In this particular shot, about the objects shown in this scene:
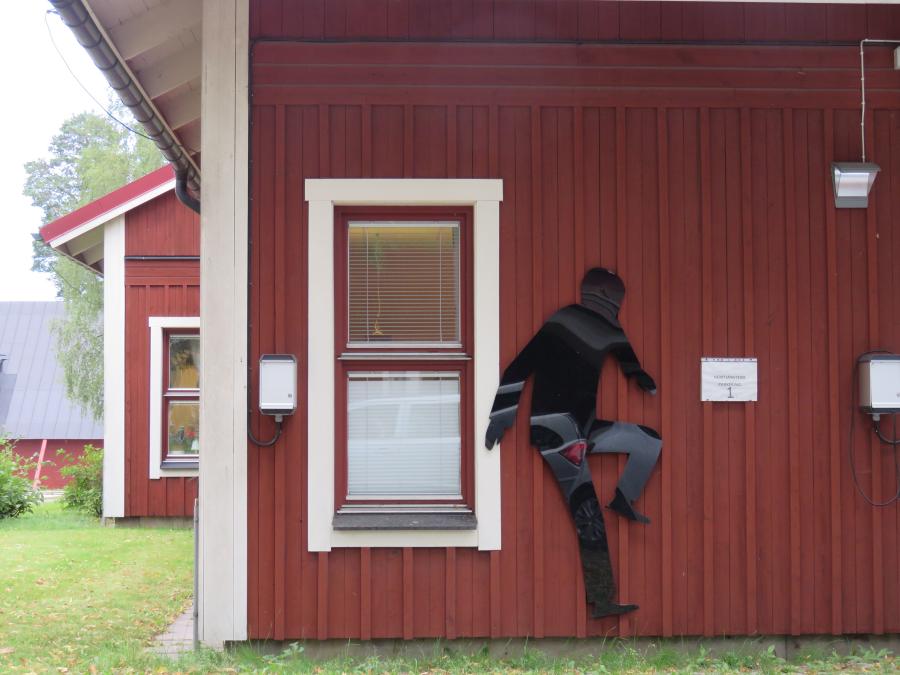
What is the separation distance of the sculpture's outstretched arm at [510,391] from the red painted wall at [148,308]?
8507 millimetres

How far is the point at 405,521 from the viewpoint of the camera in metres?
5.76

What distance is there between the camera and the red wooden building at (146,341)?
43.9 feet

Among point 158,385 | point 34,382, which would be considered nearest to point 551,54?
point 158,385

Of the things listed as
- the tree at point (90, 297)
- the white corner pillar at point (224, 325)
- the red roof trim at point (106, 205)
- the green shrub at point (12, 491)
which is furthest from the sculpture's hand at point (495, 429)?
the tree at point (90, 297)

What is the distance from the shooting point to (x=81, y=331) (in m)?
23.5

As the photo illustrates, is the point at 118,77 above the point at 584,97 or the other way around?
above

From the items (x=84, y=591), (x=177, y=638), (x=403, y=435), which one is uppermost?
(x=403, y=435)

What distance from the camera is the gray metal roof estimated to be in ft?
105

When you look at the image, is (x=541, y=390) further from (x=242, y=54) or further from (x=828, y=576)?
(x=242, y=54)

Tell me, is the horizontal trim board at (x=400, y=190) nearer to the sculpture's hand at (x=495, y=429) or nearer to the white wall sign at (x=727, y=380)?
the sculpture's hand at (x=495, y=429)

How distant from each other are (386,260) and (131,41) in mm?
2342

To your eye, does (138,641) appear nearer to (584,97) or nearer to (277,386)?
(277,386)

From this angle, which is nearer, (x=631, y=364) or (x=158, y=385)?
(x=631, y=364)

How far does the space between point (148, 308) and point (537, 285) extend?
8.88 metres
